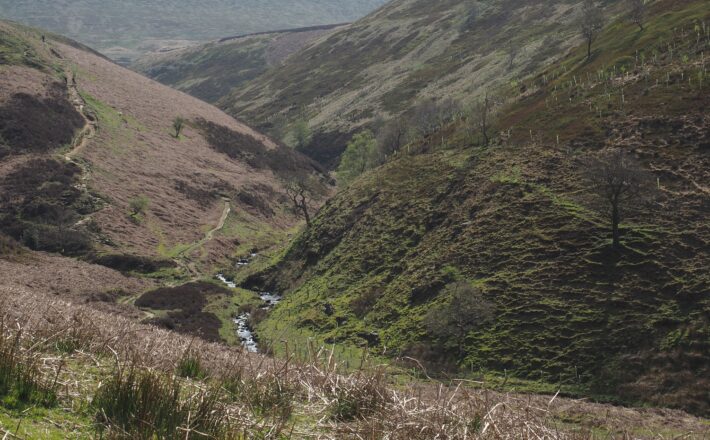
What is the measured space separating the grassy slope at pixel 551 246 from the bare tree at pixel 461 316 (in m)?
0.78

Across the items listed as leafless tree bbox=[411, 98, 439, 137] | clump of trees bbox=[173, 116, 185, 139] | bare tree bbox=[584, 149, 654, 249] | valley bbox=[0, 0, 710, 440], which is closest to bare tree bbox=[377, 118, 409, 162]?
valley bbox=[0, 0, 710, 440]

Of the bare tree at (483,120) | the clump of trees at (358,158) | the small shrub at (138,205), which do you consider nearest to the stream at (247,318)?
the small shrub at (138,205)

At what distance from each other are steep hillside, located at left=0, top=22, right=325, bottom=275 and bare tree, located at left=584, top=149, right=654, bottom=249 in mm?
48728

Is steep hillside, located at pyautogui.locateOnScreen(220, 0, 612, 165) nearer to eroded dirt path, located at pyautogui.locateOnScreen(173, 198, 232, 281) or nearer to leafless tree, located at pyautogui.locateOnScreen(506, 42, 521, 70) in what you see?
leafless tree, located at pyautogui.locateOnScreen(506, 42, 521, 70)

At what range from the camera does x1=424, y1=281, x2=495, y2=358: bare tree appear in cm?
3581

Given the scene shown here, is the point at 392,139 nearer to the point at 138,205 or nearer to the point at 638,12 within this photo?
the point at 638,12

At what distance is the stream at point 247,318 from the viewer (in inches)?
1767

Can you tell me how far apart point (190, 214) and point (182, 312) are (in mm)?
38882

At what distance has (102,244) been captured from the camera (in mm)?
66688

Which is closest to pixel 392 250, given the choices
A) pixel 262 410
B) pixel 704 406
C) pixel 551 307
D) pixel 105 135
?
pixel 551 307

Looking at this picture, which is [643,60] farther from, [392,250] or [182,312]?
[182,312]

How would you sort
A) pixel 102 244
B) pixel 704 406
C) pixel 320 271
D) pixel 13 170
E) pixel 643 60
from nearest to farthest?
1. pixel 704 406
2. pixel 320 271
3. pixel 643 60
4. pixel 102 244
5. pixel 13 170

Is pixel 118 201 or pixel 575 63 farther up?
pixel 575 63

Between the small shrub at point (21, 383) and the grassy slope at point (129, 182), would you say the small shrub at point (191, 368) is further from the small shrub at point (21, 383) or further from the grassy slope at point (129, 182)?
the grassy slope at point (129, 182)
